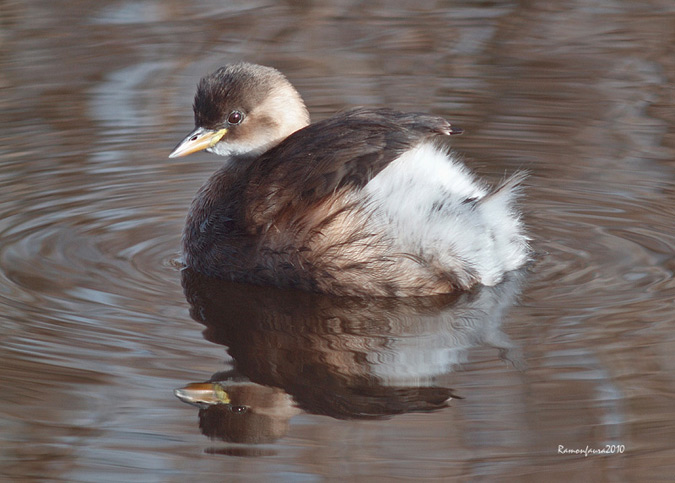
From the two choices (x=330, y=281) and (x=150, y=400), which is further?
(x=330, y=281)

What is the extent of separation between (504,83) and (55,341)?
4175 mm

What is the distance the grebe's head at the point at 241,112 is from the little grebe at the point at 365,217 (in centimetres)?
26

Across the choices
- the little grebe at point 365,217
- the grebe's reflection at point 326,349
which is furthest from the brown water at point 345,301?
the little grebe at point 365,217

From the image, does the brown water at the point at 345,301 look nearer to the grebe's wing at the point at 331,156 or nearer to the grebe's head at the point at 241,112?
the grebe's wing at the point at 331,156

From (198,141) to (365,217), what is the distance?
1.02 m

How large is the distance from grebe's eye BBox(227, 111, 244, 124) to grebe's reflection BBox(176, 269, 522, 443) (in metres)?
0.73

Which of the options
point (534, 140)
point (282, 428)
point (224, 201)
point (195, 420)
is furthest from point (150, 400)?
point (534, 140)

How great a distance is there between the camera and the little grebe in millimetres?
4805

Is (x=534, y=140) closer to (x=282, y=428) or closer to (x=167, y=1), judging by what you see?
(x=282, y=428)

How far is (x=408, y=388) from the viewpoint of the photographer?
405 centimetres

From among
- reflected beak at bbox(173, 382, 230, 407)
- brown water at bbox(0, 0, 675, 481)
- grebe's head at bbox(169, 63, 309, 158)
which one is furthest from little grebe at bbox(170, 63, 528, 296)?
reflected beak at bbox(173, 382, 230, 407)

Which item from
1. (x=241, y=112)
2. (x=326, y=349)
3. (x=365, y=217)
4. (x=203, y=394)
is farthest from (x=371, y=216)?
(x=203, y=394)

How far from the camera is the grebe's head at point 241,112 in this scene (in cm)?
538

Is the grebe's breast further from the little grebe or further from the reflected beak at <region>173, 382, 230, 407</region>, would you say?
the reflected beak at <region>173, 382, 230, 407</region>
